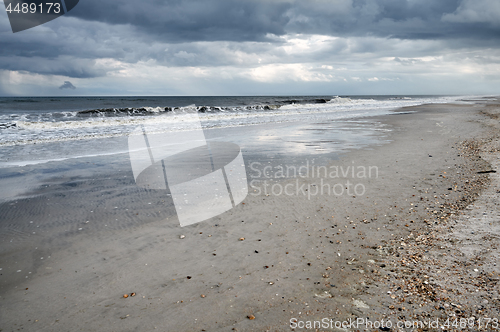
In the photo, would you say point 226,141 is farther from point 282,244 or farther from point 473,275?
point 473,275

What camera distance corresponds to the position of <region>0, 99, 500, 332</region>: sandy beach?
261 cm

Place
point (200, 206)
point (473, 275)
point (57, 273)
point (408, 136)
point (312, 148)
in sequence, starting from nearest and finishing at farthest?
1. point (473, 275)
2. point (57, 273)
3. point (200, 206)
4. point (312, 148)
5. point (408, 136)

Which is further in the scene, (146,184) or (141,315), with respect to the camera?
(146,184)

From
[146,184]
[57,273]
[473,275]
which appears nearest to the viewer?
[473,275]

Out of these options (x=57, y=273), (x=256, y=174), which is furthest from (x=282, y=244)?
(x=256, y=174)

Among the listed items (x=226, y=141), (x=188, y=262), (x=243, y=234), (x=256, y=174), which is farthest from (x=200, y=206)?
(x=226, y=141)

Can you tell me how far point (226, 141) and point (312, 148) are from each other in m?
3.73

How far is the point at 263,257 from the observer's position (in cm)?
355

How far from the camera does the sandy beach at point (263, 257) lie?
2.61m

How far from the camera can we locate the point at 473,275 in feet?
9.52

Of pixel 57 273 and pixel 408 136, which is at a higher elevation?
pixel 408 136

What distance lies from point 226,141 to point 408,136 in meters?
7.32

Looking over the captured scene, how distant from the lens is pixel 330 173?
6.89 metres

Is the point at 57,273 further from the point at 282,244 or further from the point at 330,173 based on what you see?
the point at 330,173
